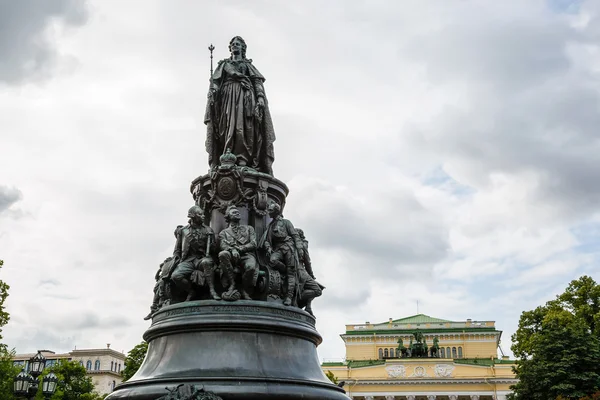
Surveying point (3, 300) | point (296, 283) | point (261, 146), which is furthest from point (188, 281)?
point (3, 300)

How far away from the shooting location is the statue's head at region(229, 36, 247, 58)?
13.1 metres

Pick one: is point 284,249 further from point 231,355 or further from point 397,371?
point 397,371

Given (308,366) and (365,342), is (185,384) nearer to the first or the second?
(308,366)

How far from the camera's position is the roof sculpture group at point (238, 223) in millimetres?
10484

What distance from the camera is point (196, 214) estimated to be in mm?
10695

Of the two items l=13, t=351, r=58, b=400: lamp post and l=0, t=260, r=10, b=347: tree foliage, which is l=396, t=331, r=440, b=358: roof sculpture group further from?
l=13, t=351, r=58, b=400: lamp post

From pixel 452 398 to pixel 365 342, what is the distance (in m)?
15.7

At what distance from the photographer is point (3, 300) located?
32750 mm

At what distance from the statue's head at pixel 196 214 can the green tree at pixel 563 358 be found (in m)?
29.6

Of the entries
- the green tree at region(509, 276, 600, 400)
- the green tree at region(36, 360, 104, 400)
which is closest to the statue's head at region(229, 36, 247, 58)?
the green tree at region(509, 276, 600, 400)

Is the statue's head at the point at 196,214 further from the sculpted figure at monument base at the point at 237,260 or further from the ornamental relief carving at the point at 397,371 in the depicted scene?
the ornamental relief carving at the point at 397,371

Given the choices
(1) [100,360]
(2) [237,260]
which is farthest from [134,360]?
(1) [100,360]

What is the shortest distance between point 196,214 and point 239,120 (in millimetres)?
2254

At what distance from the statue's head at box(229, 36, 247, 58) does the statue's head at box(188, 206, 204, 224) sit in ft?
12.2
